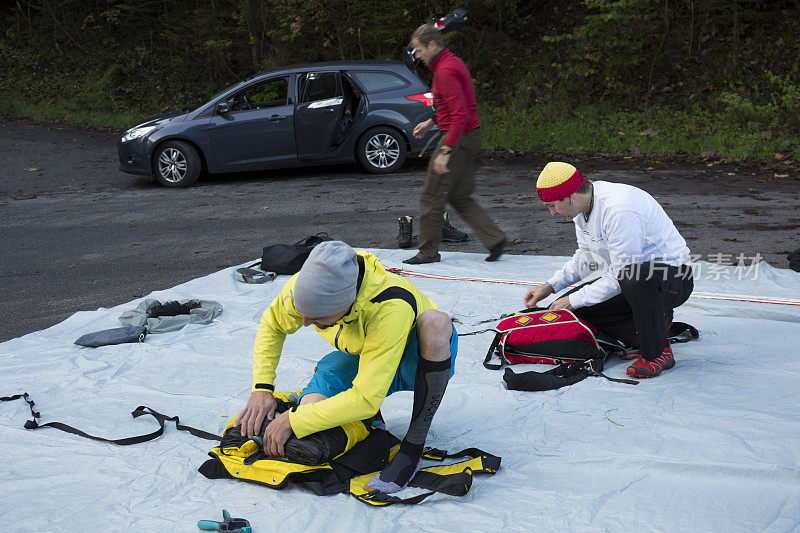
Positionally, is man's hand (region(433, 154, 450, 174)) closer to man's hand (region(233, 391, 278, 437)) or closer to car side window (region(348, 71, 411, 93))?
man's hand (region(233, 391, 278, 437))

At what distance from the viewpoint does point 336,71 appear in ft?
34.2

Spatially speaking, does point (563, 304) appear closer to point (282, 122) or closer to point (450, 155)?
point (450, 155)

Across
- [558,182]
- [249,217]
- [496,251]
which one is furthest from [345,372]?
[249,217]

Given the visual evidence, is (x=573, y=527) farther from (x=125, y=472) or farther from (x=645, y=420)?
(x=125, y=472)

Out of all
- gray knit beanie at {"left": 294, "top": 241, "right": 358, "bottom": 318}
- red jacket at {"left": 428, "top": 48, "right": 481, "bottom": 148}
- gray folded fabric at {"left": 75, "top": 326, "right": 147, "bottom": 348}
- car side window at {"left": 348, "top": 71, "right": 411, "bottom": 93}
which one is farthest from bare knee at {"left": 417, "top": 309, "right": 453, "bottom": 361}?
car side window at {"left": 348, "top": 71, "right": 411, "bottom": 93}

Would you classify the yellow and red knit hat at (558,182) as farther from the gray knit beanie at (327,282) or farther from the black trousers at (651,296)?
the gray knit beanie at (327,282)

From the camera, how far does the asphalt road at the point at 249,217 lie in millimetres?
6125

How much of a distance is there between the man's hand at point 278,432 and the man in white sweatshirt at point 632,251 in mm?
1603

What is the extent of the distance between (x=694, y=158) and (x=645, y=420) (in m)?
8.64

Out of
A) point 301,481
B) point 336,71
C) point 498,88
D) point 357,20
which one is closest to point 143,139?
point 336,71

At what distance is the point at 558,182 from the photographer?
11.2 ft

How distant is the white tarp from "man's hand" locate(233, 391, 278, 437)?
0.68ft

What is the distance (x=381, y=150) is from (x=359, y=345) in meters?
8.36

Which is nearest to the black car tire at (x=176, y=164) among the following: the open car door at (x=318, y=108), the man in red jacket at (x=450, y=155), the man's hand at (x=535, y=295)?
the open car door at (x=318, y=108)
